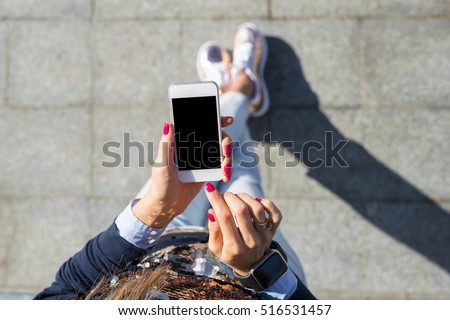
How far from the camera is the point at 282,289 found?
173cm

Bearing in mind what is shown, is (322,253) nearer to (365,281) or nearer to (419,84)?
(365,281)

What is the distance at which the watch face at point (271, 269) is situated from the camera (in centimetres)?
162

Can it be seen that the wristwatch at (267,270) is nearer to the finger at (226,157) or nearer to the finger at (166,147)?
the finger at (226,157)

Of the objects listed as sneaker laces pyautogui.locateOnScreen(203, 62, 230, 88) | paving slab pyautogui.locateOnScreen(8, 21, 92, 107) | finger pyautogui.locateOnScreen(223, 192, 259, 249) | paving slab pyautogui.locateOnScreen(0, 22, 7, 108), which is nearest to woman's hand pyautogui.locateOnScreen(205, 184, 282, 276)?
finger pyautogui.locateOnScreen(223, 192, 259, 249)

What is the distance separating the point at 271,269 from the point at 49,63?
2.60 m

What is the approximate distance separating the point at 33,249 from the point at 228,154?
2235 mm

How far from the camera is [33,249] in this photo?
11.2 feet

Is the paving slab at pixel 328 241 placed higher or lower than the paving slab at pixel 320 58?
lower

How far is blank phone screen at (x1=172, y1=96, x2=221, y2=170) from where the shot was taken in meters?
1.94

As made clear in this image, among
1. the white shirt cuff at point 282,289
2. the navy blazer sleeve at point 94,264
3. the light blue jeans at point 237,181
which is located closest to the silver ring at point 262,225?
the white shirt cuff at point 282,289

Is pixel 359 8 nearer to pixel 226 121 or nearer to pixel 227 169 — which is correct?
pixel 226 121

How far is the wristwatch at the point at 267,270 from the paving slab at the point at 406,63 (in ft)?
6.55

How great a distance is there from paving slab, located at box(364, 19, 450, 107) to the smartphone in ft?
5.65

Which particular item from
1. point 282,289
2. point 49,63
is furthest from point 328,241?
point 49,63
